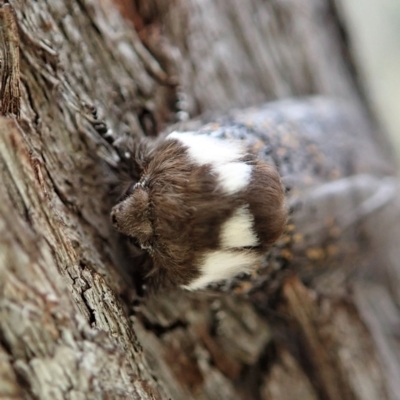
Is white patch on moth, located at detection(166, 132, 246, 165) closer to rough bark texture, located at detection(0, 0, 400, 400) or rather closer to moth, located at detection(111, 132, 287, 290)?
moth, located at detection(111, 132, 287, 290)

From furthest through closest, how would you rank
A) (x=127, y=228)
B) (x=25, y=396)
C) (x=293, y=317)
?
(x=293, y=317) → (x=127, y=228) → (x=25, y=396)

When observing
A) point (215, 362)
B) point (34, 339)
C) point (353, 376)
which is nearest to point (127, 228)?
point (34, 339)

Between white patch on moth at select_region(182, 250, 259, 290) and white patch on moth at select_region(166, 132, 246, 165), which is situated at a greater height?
white patch on moth at select_region(166, 132, 246, 165)

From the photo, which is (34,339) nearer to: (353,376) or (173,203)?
(173,203)

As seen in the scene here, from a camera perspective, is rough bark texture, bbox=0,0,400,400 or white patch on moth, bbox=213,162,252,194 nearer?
rough bark texture, bbox=0,0,400,400

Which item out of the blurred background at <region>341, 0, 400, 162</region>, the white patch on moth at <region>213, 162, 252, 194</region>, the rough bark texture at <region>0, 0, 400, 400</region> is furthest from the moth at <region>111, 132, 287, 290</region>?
the blurred background at <region>341, 0, 400, 162</region>

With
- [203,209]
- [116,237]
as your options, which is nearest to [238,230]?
[203,209]
